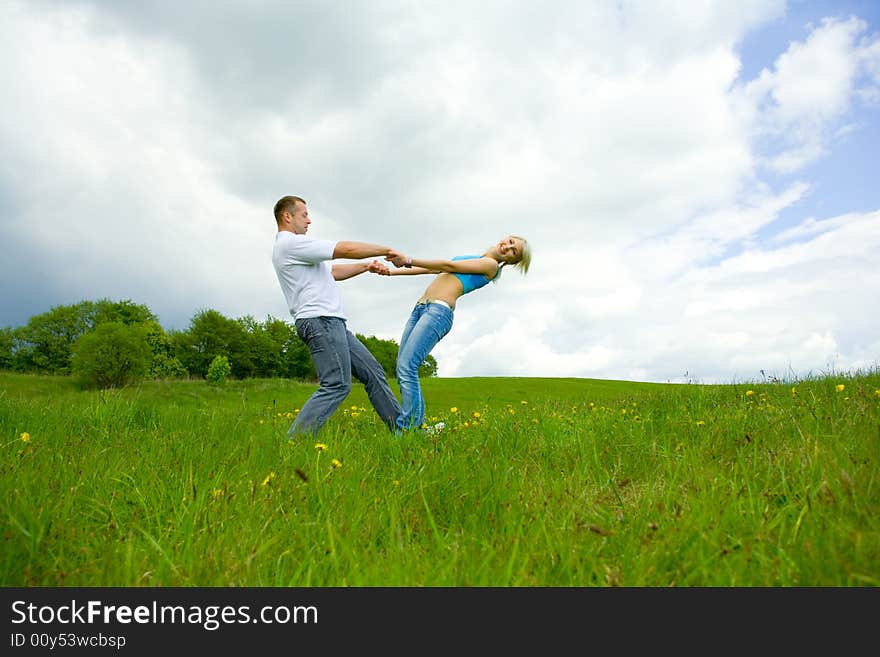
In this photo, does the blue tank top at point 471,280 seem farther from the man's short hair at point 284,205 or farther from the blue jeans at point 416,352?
the man's short hair at point 284,205

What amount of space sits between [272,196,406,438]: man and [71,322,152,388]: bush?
110 feet

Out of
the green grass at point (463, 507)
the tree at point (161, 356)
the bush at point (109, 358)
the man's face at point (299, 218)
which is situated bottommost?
the green grass at point (463, 507)

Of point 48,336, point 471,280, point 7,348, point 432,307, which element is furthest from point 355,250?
point 7,348

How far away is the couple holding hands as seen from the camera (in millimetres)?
5797

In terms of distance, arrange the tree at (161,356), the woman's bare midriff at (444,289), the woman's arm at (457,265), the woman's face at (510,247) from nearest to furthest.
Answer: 1. the woman's arm at (457,265)
2. the woman's bare midriff at (444,289)
3. the woman's face at (510,247)
4. the tree at (161,356)

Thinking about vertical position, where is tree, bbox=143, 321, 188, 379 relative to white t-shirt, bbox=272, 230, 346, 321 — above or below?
above

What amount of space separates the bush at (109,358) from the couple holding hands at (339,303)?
110 feet

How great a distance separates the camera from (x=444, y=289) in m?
6.13

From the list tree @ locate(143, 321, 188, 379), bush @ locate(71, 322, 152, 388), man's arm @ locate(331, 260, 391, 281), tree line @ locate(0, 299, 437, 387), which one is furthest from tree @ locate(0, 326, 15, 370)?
man's arm @ locate(331, 260, 391, 281)

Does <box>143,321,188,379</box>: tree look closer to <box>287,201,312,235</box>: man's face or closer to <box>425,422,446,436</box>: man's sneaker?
<box>287,201,312,235</box>: man's face

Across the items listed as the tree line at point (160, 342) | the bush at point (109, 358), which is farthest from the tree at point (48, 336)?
the bush at point (109, 358)

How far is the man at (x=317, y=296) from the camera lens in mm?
5727

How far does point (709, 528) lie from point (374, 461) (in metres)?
2.59
